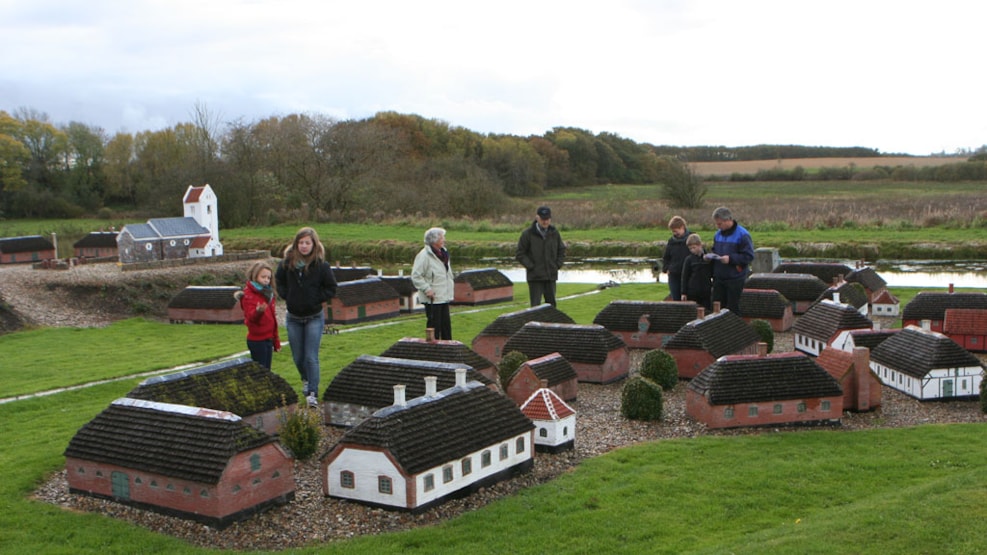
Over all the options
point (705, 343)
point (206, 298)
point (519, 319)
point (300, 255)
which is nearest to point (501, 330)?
point (519, 319)

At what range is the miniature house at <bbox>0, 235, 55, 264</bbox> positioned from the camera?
4297cm

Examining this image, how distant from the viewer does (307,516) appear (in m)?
11.1

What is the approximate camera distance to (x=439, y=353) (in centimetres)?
1645

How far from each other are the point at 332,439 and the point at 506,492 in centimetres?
368

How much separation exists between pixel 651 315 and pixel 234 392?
10.6m

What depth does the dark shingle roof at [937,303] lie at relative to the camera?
70.0 ft

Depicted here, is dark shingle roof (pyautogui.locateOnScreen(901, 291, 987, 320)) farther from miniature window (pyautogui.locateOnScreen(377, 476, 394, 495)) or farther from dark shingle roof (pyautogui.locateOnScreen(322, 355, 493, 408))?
miniature window (pyautogui.locateOnScreen(377, 476, 394, 495))

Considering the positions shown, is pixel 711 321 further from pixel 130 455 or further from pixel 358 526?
pixel 130 455

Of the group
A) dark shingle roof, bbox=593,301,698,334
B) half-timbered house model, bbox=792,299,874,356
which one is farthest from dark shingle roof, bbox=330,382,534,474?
half-timbered house model, bbox=792,299,874,356

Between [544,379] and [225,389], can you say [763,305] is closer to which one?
[544,379]

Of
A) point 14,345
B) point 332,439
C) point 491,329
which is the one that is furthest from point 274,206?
point 332,439

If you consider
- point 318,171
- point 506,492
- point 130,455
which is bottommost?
point 506,492

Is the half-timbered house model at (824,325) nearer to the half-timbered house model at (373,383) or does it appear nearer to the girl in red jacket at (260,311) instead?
the half-timbered house model at (373,383)

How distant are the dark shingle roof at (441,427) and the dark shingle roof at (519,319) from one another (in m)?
6.71
